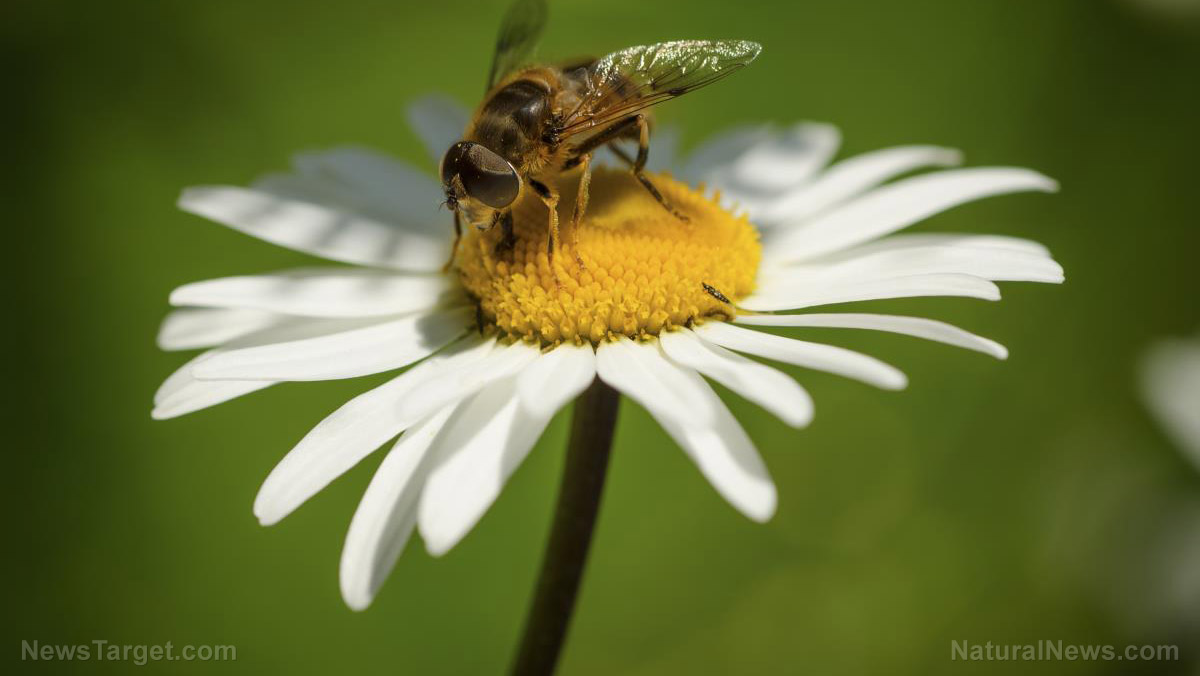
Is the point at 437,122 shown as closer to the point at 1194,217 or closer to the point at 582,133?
the point at 582,133

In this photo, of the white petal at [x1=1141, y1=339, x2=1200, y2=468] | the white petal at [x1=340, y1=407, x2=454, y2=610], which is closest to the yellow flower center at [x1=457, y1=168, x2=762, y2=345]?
the white petal at [x1=340, y1=407, x2=454, y2=610]

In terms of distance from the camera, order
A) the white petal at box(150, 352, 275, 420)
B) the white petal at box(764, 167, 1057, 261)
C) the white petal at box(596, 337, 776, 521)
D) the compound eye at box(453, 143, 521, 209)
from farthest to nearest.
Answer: the white petal at box(764, 167, 1057, 261)
the compound eye at box(453, 143, 521, 209)
the white petal at box(150, 352, 275, 420)
the white petal at box(596, 337, 776, 521)

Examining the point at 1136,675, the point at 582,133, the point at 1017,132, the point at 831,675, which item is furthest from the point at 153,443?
the point at 1017,132

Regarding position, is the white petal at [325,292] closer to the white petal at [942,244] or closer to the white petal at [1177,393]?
the white petal at [942,244]

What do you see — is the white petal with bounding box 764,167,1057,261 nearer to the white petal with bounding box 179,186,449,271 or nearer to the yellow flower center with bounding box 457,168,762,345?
the yellow flower center with bounding box 457,168,762,345

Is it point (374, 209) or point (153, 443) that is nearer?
point (374, 209)

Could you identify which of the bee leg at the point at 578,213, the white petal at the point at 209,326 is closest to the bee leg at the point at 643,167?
the bee leg at the point at 578,213
